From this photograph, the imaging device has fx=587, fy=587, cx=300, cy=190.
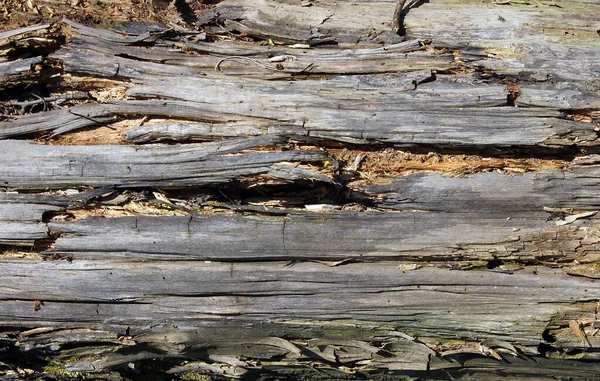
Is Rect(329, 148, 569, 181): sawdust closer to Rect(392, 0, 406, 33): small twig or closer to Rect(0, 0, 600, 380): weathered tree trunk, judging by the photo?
Rect(0, 0, 600, 380): weathered tree trunk

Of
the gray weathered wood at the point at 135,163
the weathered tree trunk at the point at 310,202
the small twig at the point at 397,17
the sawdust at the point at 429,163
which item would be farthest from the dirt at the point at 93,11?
the sawdust at the point at 429,163

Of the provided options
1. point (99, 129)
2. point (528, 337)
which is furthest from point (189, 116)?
point (528, 337)

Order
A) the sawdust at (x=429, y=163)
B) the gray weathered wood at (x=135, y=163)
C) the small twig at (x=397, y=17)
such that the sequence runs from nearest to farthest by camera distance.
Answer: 1. the gray weathered wood at (x=135, y=163)
2. the sawdust at (x=429, y=163)
3. the small twig at (x=397, y=17)

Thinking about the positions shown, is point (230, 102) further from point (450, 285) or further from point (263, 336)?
point (450, 285)

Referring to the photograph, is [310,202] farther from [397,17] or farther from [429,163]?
[397,17]

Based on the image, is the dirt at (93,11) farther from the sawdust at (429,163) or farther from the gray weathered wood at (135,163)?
the sawdust at (429,163)

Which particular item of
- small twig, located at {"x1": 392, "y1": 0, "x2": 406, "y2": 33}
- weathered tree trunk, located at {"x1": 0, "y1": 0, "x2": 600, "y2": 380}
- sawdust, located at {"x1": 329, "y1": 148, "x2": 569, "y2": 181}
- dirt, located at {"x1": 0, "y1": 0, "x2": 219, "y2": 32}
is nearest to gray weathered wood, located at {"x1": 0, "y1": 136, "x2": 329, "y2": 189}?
weathered tree trunk, located at {"x1": 0, "y1": 0, "x2": 600, "y2": 380}
